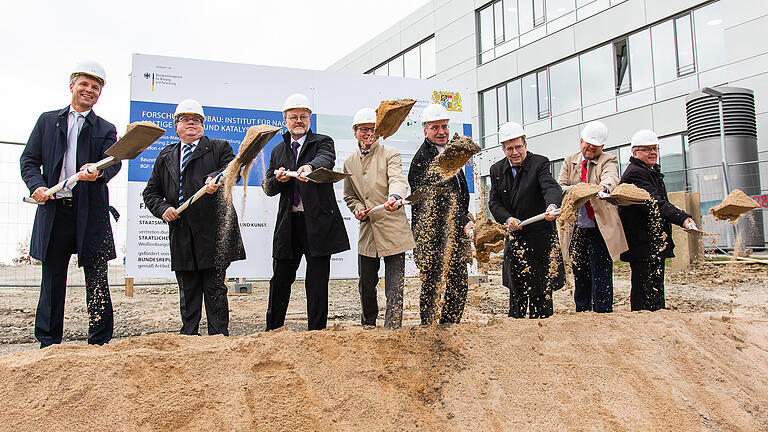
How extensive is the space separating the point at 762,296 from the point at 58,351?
24.7ft

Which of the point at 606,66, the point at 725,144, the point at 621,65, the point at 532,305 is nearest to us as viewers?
the point at 532,305

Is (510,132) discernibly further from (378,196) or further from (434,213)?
(378,196)

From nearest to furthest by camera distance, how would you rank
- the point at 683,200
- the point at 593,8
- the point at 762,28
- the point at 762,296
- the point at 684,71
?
the point at 762,296 < the point at 683,200 < the point at 762,28 < the point at 684,71 < the point at 593,8

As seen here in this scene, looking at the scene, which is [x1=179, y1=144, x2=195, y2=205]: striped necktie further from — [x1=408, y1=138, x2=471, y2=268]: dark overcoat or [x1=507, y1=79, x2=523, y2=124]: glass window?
[x1=507, y1=79, x2=523, y2=124]: glass window

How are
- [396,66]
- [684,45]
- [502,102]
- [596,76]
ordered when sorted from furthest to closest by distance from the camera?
[396,66] < [502,102] < [596,76] < [684,45]

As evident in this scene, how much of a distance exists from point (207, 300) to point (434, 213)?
184 centimetres

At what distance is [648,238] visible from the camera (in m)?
4.14

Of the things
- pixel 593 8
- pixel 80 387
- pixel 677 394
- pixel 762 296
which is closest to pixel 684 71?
pixel 593 8

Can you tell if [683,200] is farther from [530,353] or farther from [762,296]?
[530,353]

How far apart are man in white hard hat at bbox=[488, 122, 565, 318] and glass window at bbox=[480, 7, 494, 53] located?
14.1 m

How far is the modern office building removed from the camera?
11.4 m

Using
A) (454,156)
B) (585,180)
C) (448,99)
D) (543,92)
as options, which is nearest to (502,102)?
(543,92)

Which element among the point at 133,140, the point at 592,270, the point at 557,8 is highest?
the point at 557,8

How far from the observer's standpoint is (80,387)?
2531 mm
